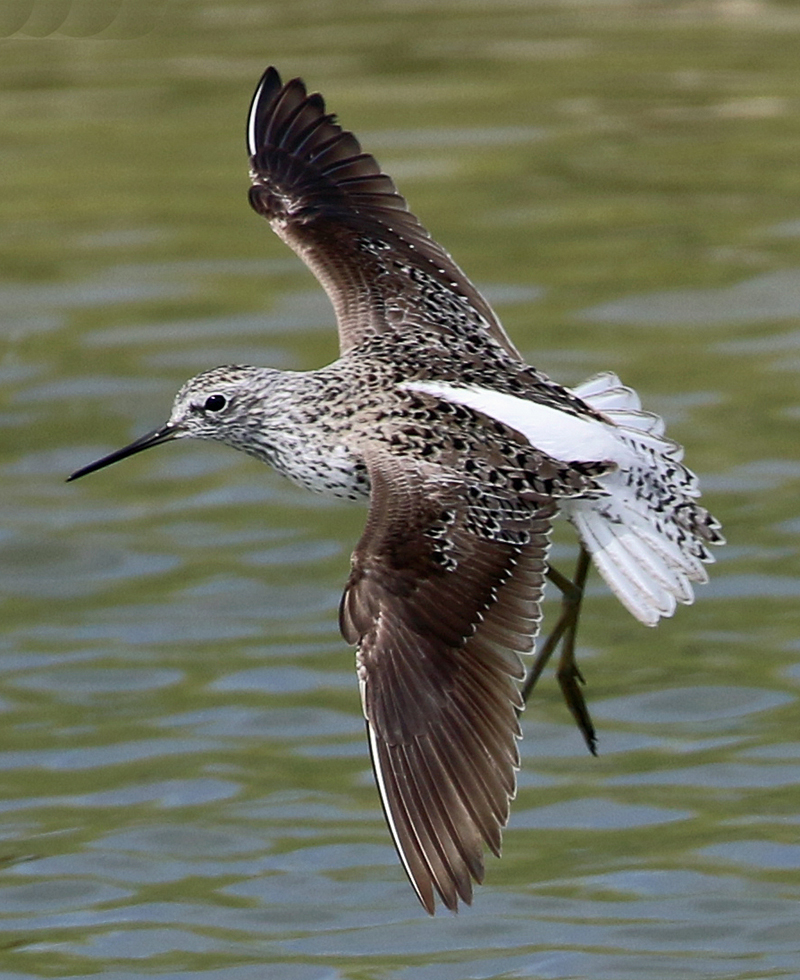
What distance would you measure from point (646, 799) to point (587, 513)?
246cm

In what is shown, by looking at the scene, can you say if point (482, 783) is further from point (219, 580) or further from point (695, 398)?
point (695, 398)

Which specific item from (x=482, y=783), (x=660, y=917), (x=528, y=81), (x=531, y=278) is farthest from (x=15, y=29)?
(x=482, y=783)

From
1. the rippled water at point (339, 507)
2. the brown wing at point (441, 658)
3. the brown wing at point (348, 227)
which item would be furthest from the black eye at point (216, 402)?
the rippled water at point (339, 507)

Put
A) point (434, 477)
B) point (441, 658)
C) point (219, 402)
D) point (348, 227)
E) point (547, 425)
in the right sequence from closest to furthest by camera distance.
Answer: point (441, 658)
point (434, 477)
point (547, 425)
point (219, 402)
point (348, 227)

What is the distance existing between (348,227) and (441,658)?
8.65ft

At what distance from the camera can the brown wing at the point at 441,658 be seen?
290 inches

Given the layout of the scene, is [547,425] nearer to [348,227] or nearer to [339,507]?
[348,227]

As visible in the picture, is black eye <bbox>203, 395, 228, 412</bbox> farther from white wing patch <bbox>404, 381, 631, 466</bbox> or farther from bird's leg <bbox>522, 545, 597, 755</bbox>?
bird's leg <bbox>522, 545, 597, 755</bbox>

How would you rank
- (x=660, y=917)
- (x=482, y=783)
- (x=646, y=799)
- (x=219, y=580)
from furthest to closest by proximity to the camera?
(x=219, y=580) < (x=646, y=799) < (x=660, y=917) < (x=482, y=783)

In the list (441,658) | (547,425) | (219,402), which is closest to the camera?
(441,658)

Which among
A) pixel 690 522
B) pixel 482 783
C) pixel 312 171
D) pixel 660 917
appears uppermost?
pixel 312 171

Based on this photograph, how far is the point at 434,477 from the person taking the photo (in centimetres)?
789

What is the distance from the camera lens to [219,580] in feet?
42.2

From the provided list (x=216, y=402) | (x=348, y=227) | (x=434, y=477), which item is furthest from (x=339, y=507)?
(x=434, y=477)
